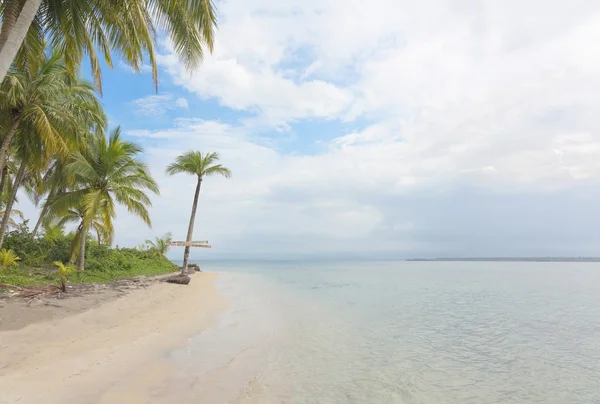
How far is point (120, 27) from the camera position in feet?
29.2

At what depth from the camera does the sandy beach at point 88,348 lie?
4.56 m

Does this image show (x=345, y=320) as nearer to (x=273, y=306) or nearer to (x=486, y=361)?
(x=273, y=306)

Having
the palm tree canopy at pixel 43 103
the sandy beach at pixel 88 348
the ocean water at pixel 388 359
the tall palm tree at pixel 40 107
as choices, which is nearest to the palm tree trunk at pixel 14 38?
the sandy beach at pixel 88 348

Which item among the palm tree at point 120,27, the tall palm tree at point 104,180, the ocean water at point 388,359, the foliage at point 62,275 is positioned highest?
the palm tree at point 120,27

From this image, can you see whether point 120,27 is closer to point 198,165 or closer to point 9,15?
point 9,15

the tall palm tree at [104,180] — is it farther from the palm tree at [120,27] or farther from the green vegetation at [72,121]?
the palm tree at [120,27]

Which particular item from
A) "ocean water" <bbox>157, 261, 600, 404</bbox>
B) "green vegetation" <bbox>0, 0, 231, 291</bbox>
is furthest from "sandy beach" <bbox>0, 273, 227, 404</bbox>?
"green vegetation" <bbox>0, 0, 231, 291</bbox>

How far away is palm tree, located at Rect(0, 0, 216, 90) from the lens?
8039 millimetres

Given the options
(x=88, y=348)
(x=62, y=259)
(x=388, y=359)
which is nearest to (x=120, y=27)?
(x=88, y=348)

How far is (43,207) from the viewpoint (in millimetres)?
18875

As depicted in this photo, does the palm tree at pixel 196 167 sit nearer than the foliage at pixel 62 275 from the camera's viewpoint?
No

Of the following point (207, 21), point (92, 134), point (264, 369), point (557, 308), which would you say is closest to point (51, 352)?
point (264, 369)

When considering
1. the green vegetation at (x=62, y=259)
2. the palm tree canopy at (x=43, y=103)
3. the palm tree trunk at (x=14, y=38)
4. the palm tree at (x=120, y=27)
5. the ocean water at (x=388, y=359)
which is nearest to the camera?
the ocean water at (x=388, y=359)

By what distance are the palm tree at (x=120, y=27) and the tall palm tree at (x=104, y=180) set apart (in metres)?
8.96
